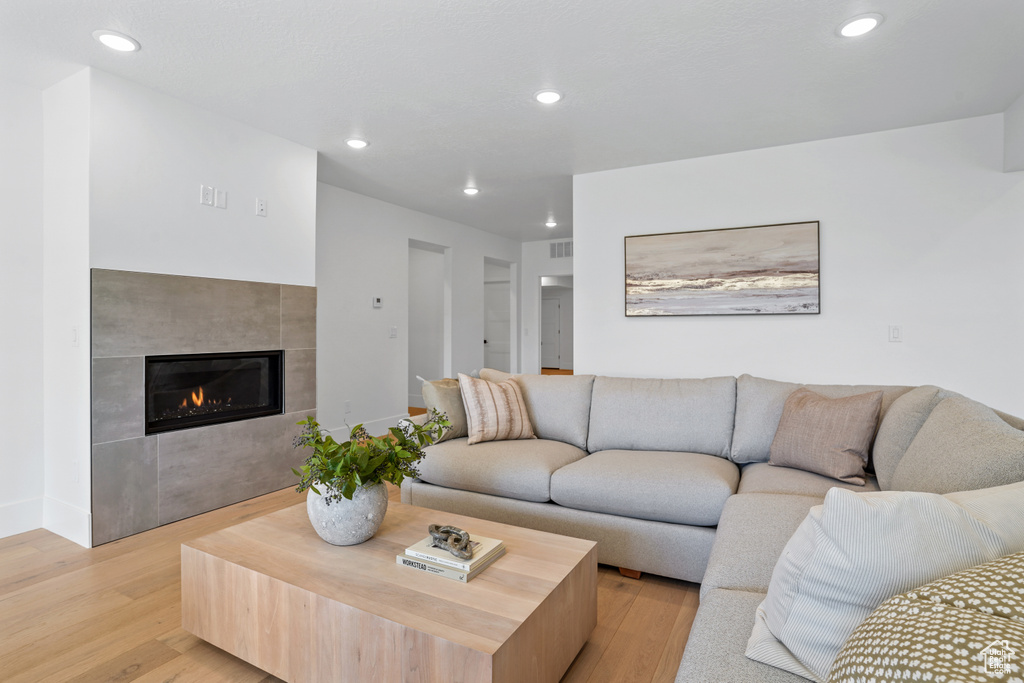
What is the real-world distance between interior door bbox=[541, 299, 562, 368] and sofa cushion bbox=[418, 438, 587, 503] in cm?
993

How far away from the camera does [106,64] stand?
Result: 2682 millimetres

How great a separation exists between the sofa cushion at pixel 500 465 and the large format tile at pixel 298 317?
4.82 ft

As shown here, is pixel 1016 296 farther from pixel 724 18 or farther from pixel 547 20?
pixel 547 20

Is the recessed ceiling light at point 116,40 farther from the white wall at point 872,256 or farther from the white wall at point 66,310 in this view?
the white wall at point 872,256

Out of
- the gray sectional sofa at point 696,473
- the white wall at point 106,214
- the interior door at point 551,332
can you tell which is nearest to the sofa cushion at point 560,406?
the gray sectional sofa at point 696,473

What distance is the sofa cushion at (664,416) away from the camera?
287cm

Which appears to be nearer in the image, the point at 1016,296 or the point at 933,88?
the point at 933,88

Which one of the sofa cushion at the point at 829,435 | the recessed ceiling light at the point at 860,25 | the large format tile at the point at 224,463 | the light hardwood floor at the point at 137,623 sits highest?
the recessed ceiling light at the point at 860,25

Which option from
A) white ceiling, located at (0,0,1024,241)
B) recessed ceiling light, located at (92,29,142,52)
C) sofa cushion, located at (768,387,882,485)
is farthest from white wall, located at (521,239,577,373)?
recessed ceiling light, located at (92,29,142,52)

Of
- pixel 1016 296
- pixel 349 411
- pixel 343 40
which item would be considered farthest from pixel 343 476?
pixel 1016 296

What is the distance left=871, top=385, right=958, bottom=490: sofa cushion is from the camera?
7.04 ft

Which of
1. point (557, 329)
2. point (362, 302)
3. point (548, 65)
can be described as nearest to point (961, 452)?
point (548, 65)

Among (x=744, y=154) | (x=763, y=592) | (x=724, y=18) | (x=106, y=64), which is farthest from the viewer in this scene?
(x=744, y=154)

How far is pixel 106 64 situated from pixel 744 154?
13.1 ft
